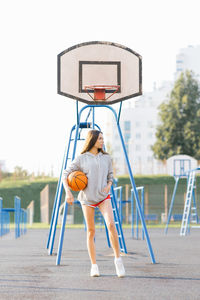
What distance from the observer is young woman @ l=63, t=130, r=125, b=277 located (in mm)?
5434

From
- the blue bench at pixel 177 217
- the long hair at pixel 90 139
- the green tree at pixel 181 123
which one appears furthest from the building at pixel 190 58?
the long hair at pixel 90 139

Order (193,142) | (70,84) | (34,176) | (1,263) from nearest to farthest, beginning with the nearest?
(1,263) < (70,84) < (34,176) < (193,142)

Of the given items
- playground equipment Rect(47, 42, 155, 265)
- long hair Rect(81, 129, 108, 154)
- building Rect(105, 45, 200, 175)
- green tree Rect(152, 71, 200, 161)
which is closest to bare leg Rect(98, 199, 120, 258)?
long hair Rect(81, 129, 108, 154)

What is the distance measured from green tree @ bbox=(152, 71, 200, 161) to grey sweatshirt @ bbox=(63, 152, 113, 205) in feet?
96.4

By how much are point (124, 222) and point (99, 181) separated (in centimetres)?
2023

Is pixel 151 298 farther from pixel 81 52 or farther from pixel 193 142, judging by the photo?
pixel 193 142

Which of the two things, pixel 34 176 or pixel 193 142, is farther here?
pixel 193 142

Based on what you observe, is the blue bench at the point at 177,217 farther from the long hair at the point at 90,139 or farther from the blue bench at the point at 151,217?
the long hair at the point at 90,139

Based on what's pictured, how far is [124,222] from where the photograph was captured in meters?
25.6

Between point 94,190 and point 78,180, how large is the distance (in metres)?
0.19

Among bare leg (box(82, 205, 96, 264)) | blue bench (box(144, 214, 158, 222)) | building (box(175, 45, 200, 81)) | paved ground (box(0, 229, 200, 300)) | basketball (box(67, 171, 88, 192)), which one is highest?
building (box(175, 45, 200, 81))

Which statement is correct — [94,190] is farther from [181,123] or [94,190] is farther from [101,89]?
[181,123]

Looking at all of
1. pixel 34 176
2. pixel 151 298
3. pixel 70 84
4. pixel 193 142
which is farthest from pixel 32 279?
pixel 193 142

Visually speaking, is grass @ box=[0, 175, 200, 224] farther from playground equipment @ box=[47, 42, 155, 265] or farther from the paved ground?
the paved ground
